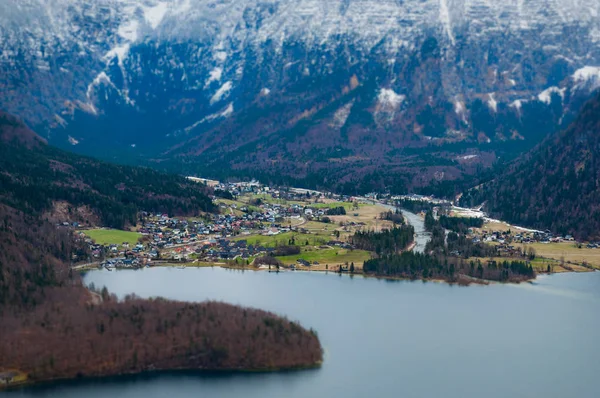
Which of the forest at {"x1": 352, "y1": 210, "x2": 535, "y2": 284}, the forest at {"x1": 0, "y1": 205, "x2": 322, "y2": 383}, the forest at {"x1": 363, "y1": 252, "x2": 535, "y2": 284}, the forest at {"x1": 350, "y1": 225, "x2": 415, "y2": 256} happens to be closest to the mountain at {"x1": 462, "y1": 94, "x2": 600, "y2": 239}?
the forest at {"x1": 352, "y1": 210, "x2": 535, "y2": 284}

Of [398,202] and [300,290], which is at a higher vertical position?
[398,202]

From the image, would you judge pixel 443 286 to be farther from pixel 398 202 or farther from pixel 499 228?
pixel 398 202

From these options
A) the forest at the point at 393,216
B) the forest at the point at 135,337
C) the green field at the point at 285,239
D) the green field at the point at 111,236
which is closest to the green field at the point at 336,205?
the forest at the point at 393,216

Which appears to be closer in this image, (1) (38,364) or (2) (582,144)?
(1) (38,364)

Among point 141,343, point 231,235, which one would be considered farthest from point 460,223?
point 141,343

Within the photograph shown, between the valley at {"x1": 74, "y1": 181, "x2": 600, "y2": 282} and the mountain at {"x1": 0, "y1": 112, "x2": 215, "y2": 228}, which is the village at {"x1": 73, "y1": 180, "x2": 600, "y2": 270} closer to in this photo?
the valley at {"x1": 74, "y1": 181, "x2": 600, "y2": 282}

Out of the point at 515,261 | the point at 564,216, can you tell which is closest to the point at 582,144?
the point at 564,216

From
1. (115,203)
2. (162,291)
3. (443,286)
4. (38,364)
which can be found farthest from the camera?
(115,203)

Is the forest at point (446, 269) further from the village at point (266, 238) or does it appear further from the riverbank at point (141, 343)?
the riverbank at point (141, 343)
